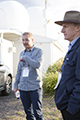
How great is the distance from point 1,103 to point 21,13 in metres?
9.30

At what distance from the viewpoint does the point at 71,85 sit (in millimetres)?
1723

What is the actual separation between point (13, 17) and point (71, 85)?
12.0m

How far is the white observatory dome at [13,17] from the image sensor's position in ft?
41.6

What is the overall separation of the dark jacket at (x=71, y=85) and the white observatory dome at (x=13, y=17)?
11.2 m

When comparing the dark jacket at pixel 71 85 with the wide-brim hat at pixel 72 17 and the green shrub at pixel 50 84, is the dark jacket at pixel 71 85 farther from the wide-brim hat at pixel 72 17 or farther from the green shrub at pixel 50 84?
the green shrub at pixel 50 84

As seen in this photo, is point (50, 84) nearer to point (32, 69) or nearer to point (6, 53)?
point (32, 69)

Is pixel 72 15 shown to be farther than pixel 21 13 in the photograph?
No

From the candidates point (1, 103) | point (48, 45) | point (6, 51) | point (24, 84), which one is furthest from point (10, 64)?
point (24, 84)

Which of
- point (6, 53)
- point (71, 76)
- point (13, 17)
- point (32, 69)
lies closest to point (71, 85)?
point (71, 76)

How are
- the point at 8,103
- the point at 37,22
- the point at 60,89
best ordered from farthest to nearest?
the point at 37,22
the point at 8,103
the point at 60,89

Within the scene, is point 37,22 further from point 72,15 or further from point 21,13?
point 72,15

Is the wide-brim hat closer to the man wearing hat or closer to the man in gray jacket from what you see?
the man wearing hat

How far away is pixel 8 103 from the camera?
19.0 ft

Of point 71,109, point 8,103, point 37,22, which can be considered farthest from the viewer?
point 37,22
